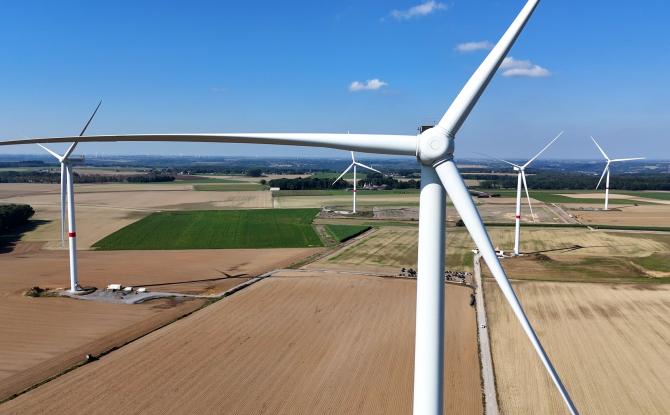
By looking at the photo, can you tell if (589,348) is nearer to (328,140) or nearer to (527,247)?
(328,140)

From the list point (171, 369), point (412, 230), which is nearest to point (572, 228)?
point (412, 230)

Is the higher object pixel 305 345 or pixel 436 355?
pixel 436 355

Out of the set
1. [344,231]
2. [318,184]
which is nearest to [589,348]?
[344,231]

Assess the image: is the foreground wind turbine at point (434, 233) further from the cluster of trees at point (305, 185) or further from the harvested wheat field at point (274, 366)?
the cluster of trees at point (305, 185)

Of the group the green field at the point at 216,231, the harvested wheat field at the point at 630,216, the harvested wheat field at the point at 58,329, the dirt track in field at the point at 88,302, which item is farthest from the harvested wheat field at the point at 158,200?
the harvested wheat field at the point at 58,329

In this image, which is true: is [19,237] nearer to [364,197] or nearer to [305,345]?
[305,345]

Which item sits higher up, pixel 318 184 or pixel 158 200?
pixel 318 184
